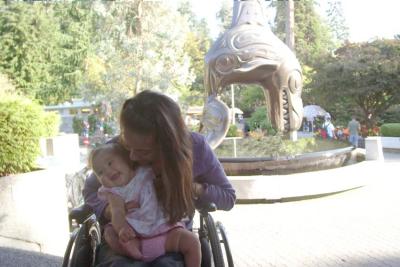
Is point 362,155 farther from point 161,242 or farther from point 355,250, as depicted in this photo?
point 161,242

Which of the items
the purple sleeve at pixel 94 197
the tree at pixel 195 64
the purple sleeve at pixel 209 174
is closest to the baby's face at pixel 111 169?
the purple sleeve at pixel 94 197

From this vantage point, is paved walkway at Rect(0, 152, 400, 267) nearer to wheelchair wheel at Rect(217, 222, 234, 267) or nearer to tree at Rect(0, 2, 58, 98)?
wheelchair wheel at Rect(217, 222, 234, 267)

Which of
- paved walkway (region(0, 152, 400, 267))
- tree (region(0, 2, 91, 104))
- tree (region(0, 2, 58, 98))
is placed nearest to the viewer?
paved walkway (region(0, 152, 400, 267))

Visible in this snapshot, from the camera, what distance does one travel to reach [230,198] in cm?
273

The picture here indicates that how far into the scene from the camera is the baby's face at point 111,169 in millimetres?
2373

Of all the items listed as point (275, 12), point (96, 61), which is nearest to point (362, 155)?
point (96, 61)

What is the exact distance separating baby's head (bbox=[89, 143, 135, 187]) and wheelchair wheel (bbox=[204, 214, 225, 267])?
0.61 meters

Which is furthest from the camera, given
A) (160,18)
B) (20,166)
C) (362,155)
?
(160,18)

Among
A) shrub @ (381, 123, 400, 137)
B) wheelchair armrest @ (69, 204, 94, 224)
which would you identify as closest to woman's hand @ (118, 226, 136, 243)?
wheelchair armrest @ (69, 204, 94, 224)

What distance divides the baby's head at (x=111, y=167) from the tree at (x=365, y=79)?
25270 mm

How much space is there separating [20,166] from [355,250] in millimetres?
3848

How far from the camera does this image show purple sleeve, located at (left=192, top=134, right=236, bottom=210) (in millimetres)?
2676

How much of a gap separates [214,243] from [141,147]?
704 millimetres

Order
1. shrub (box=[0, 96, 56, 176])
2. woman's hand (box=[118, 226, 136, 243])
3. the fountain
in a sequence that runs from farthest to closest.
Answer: the fountain, shrub (box=[0, 96, 56, 176]), woman's hand (box=[118, 226, 136, 243])
